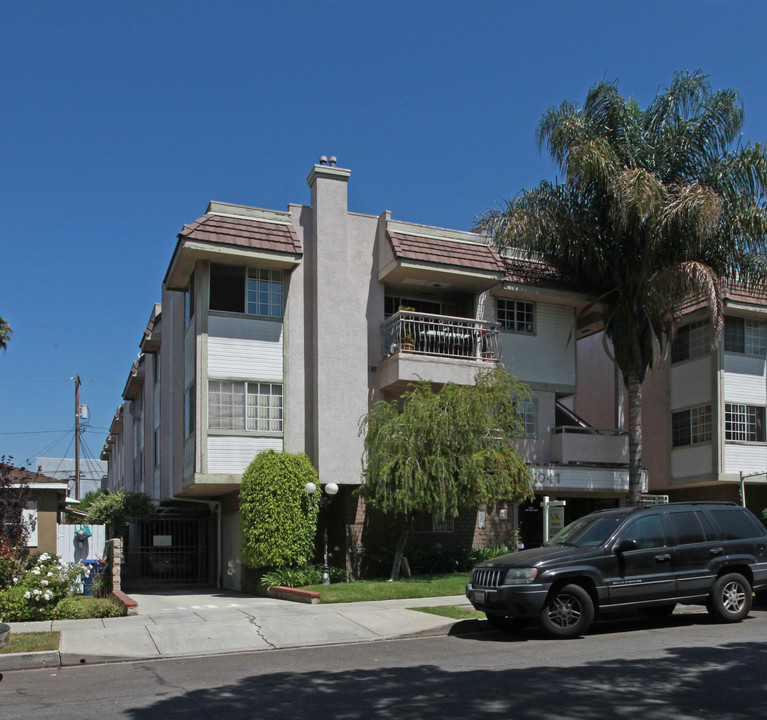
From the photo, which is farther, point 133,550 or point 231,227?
point 133,550

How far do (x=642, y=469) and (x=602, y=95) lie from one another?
1010 centimetres

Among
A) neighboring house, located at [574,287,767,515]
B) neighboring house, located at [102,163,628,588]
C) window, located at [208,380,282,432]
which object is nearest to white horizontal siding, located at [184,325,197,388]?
neighboring house, located at [102,163,628,588]

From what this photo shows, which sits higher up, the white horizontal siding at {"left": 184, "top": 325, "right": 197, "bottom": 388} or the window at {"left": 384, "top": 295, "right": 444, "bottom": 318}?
the window at {"left": 384, "top": 295, "right": 444, "bottom": 318}

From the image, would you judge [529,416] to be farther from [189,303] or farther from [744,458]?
[189,303]

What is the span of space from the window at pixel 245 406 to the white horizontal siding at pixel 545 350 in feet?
21.7

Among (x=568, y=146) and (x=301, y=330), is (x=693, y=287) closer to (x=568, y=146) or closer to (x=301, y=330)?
(x=568, y=146)

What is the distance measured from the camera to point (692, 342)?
27.0m

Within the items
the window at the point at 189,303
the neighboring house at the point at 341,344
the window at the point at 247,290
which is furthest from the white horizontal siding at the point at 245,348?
the window at the point at 189,303

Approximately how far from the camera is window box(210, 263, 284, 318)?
21922mm

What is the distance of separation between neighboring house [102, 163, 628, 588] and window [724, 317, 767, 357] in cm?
460

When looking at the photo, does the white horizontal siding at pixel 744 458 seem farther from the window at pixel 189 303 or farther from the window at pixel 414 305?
the window at pixel 189 303

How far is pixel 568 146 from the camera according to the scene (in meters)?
22.4

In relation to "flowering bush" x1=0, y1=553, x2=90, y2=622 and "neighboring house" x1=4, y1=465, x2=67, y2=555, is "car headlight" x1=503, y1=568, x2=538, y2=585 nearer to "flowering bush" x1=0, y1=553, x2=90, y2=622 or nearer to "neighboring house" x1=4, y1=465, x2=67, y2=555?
"flowering bush" x1=0, y1=553, x2=90, y2=622

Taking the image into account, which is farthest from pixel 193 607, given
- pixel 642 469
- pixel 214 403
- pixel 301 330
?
pixel 642 469
